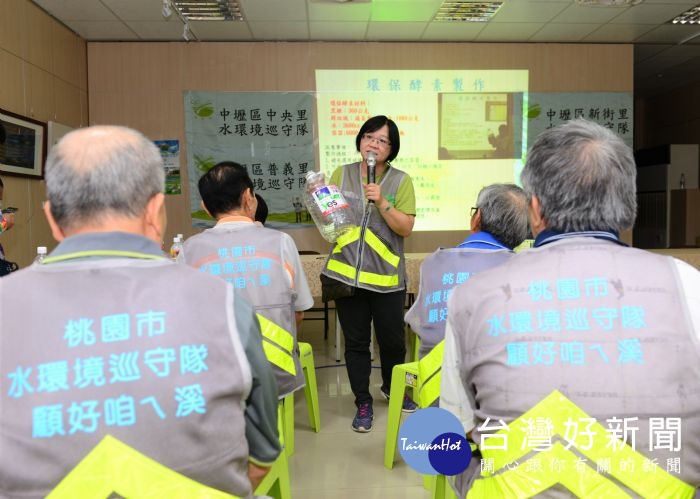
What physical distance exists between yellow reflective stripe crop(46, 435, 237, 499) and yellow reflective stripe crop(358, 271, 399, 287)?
1706 mm

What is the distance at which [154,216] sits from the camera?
0.87 m

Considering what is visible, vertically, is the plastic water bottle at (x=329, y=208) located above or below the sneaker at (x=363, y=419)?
above

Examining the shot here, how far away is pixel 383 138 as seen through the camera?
2.42 m

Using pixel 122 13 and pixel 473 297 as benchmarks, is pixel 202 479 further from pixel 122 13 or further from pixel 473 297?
pixel 122 13

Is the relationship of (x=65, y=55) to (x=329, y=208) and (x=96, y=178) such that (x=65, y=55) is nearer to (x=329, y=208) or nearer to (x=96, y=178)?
(x=329, y=208)

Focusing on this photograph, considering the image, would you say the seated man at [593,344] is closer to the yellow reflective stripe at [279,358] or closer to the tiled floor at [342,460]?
the yellow reflective stripe at [279,358]

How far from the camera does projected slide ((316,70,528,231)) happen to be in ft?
16.4

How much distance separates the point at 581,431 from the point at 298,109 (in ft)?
14.8

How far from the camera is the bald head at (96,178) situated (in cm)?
80

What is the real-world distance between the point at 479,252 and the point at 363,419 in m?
1.28

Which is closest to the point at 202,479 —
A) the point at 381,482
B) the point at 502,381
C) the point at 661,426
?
the point at 502,381

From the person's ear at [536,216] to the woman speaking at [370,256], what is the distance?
4.30ft

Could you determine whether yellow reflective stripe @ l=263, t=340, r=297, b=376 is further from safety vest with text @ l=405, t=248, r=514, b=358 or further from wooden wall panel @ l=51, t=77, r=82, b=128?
wooden wall panel @ l=51, t=77, r=82, b=128

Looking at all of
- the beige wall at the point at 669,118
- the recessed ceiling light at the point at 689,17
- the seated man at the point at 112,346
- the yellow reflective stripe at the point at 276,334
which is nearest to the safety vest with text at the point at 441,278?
the yellow reflective stripe at the point at 276,334
